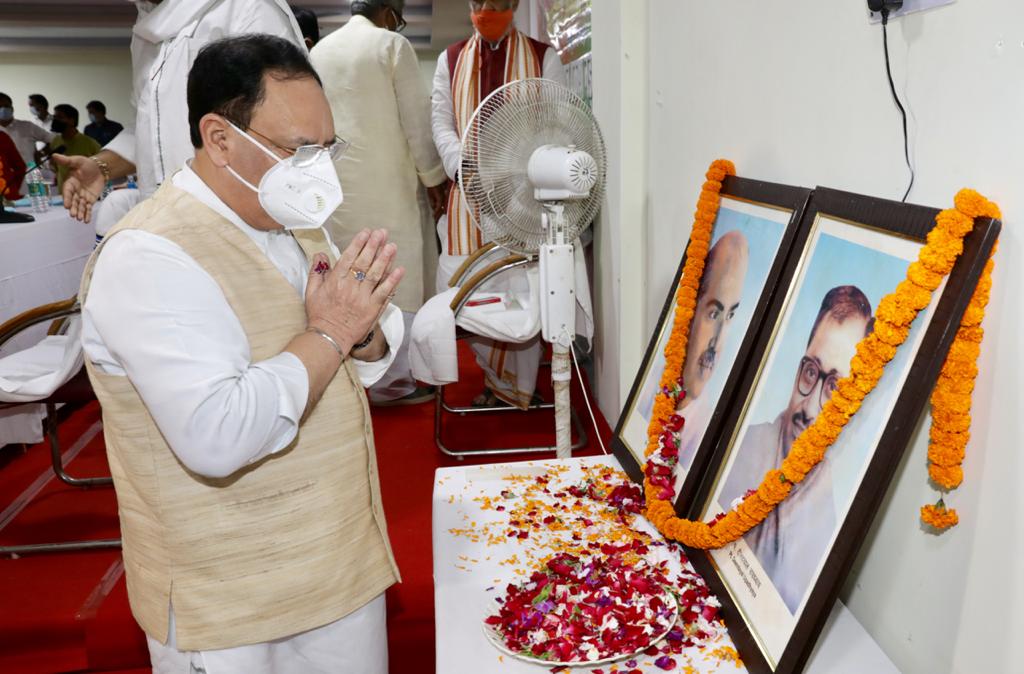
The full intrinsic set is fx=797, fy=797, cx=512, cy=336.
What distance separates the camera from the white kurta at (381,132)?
139 inches

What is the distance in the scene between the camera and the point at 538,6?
5379 millimetres

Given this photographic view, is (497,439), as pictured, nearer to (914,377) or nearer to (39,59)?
(914,377)

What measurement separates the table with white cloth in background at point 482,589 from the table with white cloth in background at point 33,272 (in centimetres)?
235

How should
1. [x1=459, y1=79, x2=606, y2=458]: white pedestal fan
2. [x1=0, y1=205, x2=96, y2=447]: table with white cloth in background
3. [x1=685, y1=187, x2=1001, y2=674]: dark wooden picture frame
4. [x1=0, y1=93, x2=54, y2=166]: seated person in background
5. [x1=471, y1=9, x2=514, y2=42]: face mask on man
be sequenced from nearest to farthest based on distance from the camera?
[x1=685, y1=187, x2=1001, y2=674]: dark wooden picture frame, [x1=459, y1=79, x2=606, y2=458]: white pedestal fan, [x1=471, y1=9, x2=514, y2=42]: face mask on man, [x1=0, y1=205, x2=96, y2=447]: table with white cloth in background, [x1=0, y1=93, x2=54, y2=166]: seated person in background

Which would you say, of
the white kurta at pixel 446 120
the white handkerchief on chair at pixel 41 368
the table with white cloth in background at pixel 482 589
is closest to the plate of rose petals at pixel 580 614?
the table with white cloth in background at pixel 482 589

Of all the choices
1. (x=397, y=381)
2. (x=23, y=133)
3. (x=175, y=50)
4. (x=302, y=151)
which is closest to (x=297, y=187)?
(x=302, y=151)

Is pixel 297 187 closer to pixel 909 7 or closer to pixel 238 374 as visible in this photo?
pixel 238 374

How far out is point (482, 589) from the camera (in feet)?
4.41

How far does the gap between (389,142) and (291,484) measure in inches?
101

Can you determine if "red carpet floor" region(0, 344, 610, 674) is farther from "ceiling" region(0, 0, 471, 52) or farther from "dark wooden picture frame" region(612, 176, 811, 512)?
"ceiling" region(0, 0, 471, 52)

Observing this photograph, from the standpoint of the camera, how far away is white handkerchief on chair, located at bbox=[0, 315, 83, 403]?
8.23 feet

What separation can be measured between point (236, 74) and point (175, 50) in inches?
64.5

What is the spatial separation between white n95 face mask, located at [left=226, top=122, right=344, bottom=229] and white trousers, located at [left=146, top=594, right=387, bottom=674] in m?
0.74

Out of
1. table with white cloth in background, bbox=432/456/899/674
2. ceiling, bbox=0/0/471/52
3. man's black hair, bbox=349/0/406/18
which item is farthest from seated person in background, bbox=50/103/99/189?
table with white cloth in background, bbox=432/456/899/674
